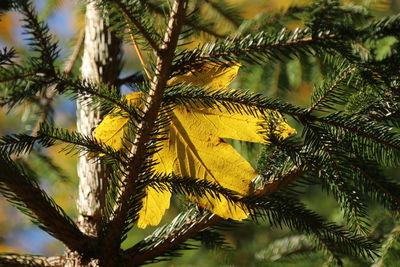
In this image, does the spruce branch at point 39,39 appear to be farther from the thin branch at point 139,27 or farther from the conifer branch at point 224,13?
the conifer branch at point 224,13

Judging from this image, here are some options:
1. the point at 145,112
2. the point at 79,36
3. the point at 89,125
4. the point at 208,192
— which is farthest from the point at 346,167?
the point at 79,36

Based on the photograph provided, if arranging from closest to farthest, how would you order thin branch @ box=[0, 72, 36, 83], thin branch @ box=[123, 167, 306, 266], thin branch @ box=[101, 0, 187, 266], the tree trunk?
thin branch @ box=[0, 72, 36, 83]
thin branch @ box=[101, 0, 187, 266]
thin branch @ box=[123, 167, 306, 266]
the tree trunk

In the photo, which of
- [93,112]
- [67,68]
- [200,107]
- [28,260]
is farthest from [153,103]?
[67,68]

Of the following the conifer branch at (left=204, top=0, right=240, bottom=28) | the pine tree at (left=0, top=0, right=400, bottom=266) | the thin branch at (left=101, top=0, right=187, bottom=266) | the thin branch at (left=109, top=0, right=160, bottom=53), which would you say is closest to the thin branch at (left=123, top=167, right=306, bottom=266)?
the pine tree at (left=0, top=0, right=400, bottom=266)

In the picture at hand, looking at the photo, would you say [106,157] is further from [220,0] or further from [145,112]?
[220,0]

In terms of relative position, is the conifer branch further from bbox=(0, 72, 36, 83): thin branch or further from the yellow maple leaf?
bbox=(0, 72, 36, 83): thin branch

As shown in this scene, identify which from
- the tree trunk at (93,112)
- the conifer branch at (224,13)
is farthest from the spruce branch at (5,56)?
the conifer branch at (224,13)

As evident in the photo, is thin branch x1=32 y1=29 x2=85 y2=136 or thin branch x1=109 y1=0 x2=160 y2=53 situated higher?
thin branch x1=32 y1=29 x2=85 y2=136
